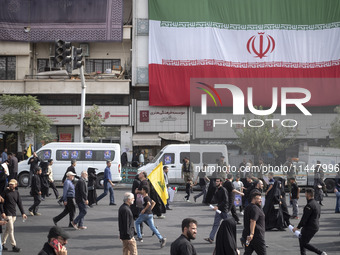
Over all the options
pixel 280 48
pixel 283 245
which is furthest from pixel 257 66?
pixel 283 245

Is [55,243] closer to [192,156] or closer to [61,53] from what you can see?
[61,53]

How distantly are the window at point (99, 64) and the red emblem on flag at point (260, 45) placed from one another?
33.4 ft

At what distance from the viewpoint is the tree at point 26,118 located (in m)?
39.0

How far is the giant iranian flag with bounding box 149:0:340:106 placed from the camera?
42125 mm

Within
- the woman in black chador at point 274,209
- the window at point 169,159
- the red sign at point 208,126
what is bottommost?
the woman in black chador at point 274,209

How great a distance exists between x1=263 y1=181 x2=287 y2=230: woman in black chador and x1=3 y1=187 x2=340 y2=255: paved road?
0.23m

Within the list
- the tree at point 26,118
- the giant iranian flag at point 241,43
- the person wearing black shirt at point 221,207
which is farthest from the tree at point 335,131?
the person wearing black shirt at point 221,207

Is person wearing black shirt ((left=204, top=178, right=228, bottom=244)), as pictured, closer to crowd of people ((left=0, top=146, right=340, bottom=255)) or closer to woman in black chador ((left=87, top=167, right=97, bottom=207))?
crowd of people ((left=0, top=146, right=340, bottom=255))

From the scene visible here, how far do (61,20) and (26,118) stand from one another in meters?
8.29

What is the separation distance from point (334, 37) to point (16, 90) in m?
24.0

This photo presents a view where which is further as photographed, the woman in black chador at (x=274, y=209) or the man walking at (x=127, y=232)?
the woman in black chador at (x=274, y=209)

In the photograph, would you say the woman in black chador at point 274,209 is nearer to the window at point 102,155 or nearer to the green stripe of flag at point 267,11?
the window at point 102,155

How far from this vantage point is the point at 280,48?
141 ft

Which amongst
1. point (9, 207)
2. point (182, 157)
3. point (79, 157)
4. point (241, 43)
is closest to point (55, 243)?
point (9, 207)
